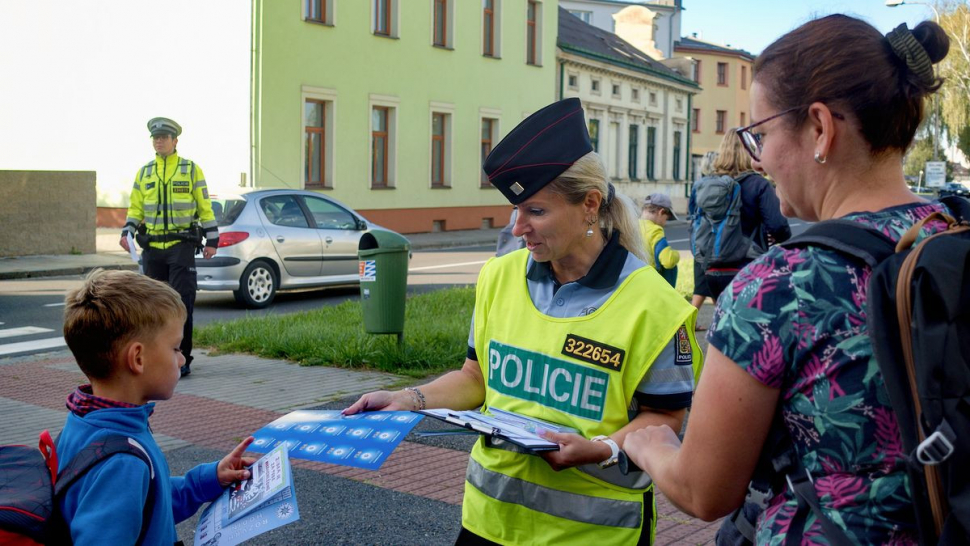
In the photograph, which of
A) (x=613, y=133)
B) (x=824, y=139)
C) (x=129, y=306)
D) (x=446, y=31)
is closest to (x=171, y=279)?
(x=129, y=306)

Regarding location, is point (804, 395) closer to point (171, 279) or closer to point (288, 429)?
point (288, 429)

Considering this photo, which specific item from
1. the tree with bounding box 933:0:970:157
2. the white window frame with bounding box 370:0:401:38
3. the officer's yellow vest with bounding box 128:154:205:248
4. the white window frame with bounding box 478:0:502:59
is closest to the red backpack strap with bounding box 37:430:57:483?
the officer's yellow vest with bounding box 128:154:205:248

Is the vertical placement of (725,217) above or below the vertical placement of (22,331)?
above

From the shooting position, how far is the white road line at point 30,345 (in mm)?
10797

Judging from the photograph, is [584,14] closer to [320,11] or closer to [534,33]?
[534,33]

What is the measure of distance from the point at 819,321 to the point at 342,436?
48.9 inches

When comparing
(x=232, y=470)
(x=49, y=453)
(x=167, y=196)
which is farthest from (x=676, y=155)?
(x=49, y=453)

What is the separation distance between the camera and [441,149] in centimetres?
3284

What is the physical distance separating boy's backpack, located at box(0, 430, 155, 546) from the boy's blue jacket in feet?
0.05

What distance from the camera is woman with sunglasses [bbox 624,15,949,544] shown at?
155 cm

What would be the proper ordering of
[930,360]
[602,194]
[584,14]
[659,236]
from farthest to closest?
[584,14] → [659,236] → [602,194] → [930,360]

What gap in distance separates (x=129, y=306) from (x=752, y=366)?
1522 mm

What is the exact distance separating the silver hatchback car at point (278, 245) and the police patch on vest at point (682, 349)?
1112 centimetres

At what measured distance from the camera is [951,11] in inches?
2041
